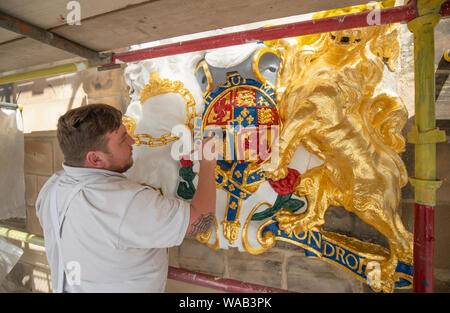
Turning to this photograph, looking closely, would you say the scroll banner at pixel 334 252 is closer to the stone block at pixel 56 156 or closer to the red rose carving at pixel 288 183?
the red rose carving at pixel 288 183

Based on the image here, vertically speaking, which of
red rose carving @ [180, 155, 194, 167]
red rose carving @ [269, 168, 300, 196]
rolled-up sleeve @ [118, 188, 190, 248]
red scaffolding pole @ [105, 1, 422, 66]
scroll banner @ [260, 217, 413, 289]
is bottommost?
scroll banner @ [260, 217, 413, 289]

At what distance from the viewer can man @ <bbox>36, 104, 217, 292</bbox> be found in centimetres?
63

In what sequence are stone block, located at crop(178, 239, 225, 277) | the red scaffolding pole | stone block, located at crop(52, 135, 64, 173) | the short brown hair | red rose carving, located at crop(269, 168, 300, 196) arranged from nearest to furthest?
the red scaffolding pole
the short brown hair
red rose carving, located at crop(269, 168, 300, 196)
stone block, located at crop(178, 239, 225, 277)
stone block, located at crop(52, 135, 64, 173)

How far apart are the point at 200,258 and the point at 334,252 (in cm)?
58

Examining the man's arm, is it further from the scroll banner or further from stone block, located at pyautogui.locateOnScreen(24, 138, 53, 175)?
stone block, located at pyautogui.locateOnScreen(24, 138, 53, 175)

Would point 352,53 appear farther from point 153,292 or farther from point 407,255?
point 153,292

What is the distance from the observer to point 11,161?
160 cm

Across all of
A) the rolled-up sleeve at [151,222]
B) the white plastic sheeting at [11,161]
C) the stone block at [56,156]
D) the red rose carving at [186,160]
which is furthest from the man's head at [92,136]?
the white plastic sheeting at [11,161]

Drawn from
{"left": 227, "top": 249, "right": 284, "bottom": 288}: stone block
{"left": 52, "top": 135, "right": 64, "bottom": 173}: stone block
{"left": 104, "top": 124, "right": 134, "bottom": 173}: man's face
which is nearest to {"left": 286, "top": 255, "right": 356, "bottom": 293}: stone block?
{"left": 227, "top": 249, "right": 284, "bottom": 288}: stone block

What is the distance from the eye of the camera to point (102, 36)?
747 mm

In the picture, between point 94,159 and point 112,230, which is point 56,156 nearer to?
point 94,159

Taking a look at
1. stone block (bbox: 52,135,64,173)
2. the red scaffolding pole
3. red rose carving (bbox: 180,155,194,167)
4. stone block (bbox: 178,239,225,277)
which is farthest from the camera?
stone block (bbox: 52,135,64,173)

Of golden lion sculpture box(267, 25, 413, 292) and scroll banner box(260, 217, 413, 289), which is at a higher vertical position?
golden lion sculpture box(267, 25, 413, 292)

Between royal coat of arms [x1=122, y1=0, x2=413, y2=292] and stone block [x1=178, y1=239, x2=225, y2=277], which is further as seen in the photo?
stone block [x1=178, y1=239, x2=225, y2=277]
